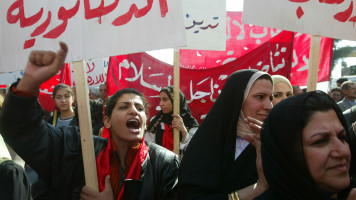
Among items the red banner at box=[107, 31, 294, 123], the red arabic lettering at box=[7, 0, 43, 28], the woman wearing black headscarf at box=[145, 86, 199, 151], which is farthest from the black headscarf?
the red arabic lettering at box=[7, 0, 43, 28]

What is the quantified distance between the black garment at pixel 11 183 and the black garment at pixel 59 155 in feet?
0.69

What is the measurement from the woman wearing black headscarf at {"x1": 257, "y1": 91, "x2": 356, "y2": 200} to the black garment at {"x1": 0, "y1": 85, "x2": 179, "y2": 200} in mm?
772

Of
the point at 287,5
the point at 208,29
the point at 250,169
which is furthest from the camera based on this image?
the point at 208,29

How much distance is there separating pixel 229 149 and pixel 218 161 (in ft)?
0.33

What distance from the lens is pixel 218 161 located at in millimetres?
1776

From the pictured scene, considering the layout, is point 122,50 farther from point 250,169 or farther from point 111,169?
point 250,169

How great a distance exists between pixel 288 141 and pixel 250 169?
18.3 inches

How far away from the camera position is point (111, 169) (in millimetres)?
1990

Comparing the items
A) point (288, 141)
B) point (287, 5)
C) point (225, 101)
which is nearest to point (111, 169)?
point (225, 101)

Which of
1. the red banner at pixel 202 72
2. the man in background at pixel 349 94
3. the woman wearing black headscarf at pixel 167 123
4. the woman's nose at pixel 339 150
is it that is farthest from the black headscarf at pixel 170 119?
the man in background at pixel 349 94

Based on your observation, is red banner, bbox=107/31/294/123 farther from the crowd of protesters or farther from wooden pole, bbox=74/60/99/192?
wooden pole, bbox=74/60/99/192

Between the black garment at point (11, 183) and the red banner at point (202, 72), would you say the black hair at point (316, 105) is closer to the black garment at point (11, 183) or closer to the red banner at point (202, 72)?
the black garment at point (11, 183)

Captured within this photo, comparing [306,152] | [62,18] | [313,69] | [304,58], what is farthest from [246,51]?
[306,152]

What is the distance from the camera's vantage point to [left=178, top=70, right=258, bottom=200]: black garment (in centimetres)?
172
